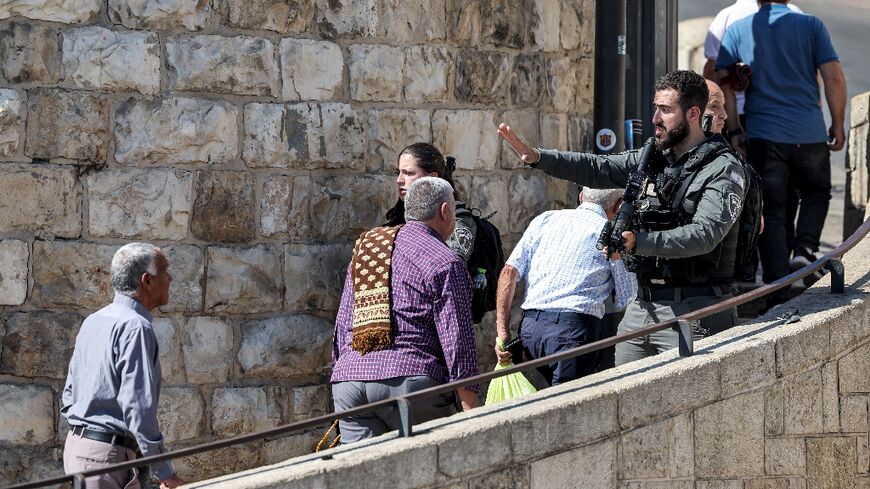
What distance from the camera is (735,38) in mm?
8180

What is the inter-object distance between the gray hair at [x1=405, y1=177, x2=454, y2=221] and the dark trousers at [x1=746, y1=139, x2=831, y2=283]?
2.93 metres

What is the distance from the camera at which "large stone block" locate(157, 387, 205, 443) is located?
639cm

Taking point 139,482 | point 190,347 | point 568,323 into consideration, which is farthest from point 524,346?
point 139,482

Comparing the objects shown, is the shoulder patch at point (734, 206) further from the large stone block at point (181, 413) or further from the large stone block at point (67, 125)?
the large stone block at point (67, 125)

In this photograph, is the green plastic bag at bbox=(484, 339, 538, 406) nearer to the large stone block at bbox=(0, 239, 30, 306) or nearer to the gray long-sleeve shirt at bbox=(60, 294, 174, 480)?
the gray long-sleeve shirt at bbox=(60, 294, 174, 480)

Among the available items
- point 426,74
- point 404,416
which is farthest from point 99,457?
point 426,74

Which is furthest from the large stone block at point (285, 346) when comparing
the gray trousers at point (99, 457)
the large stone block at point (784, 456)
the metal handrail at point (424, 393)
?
the large stone block at point (784, 456)

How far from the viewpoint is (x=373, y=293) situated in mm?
5543

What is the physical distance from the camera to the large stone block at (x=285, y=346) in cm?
655

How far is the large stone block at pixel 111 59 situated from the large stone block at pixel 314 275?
3.39 feet

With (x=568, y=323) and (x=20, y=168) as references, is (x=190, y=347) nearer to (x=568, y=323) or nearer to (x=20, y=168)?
(x=20, y=168)

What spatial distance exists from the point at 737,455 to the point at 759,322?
0.70 metres

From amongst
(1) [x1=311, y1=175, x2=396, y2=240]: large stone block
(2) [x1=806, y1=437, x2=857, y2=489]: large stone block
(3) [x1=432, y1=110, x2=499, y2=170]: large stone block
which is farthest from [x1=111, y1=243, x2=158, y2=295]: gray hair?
(2) [x1=806, y1=437, x2=857, y2=489]: large stone block

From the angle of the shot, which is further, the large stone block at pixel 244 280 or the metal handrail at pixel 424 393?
the large stone block at pixel 244 280
